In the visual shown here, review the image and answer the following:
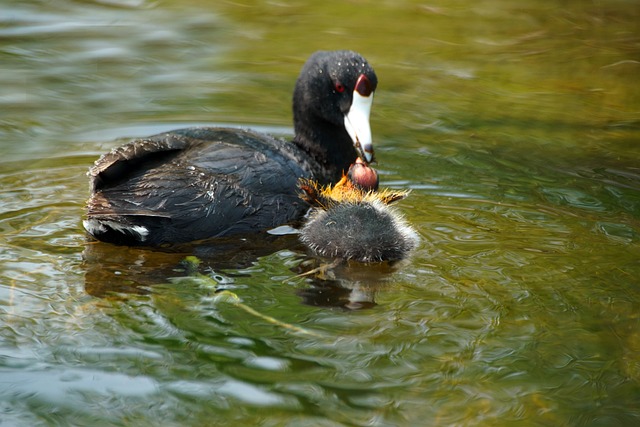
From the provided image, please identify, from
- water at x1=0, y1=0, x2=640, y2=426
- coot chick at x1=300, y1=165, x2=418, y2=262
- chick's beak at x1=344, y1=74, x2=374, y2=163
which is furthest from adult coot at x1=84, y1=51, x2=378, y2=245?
coot chick at x1=300, y1=165, x2=418, y2=262

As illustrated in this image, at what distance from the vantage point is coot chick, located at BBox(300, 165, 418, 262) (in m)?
5.00

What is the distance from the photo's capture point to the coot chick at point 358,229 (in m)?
5.00

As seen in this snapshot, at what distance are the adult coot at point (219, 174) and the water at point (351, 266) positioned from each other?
147 mm

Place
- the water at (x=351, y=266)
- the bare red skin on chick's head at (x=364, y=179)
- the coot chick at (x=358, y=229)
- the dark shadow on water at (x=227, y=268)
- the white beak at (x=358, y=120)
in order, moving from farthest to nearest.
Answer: the white beak at (x=358, y=120), the bare red skin on chick's head at (x=364, y=179), the coot chick at (x=358, y=229), the dark shadow on water at (x=227, y=268), the water at (x=351, y=266)

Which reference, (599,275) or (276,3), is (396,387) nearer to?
(599,275)

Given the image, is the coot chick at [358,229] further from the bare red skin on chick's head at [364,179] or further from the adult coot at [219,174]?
the adult coot at [219,174]

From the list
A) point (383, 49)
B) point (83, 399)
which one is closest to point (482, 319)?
point (83, 399)

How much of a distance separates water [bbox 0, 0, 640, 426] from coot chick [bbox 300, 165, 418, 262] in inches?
4.6

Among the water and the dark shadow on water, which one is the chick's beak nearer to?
the water

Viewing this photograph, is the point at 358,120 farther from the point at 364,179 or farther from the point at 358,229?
the point at 358,229

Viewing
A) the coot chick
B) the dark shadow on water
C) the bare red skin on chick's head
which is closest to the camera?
the dark shadow on water

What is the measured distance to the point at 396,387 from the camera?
3.70 metres

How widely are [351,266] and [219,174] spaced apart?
2.84 feet

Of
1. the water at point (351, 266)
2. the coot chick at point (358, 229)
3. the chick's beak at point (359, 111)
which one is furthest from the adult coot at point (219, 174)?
the coot chick at point (358, 229)
